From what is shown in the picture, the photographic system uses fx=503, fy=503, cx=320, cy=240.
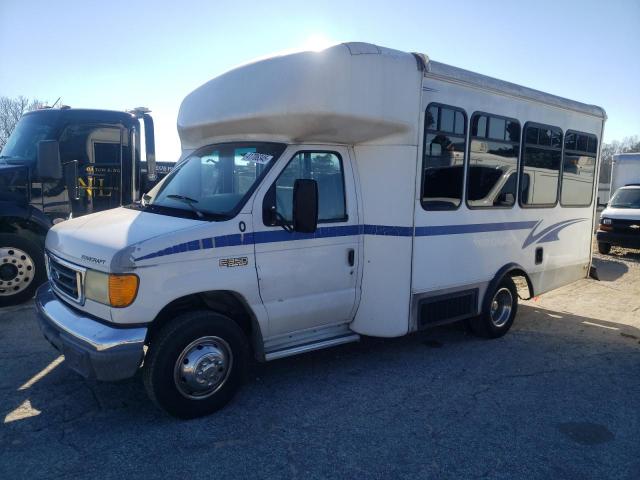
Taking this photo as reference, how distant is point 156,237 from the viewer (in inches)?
144

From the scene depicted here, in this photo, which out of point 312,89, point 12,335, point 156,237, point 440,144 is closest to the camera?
point 156,237

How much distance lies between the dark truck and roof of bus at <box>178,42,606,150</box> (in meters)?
2.73

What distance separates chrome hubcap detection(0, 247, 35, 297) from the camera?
6.67 meters

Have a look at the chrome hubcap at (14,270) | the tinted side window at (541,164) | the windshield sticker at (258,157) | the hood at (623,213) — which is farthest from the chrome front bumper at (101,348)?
the hood at (623,213)

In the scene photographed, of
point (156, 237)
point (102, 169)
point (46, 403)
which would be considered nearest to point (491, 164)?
point (156, 237)

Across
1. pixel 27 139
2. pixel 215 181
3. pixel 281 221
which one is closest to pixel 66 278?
pixel 215 181

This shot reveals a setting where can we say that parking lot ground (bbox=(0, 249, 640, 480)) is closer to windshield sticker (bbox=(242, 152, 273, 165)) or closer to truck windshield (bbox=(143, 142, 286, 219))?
truck windshield (bbox=(143, 142, 286, 219))

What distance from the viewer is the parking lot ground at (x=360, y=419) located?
340 cm

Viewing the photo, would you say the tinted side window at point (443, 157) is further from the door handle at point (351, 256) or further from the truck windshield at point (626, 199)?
the truck windshield at point (626, 199)

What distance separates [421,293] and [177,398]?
8.40 ft

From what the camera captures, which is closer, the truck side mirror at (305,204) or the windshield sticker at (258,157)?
the truck side mirror at (305,204)

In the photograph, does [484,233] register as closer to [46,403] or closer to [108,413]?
[108,413]

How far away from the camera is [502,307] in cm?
630

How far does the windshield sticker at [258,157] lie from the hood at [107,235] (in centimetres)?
77
